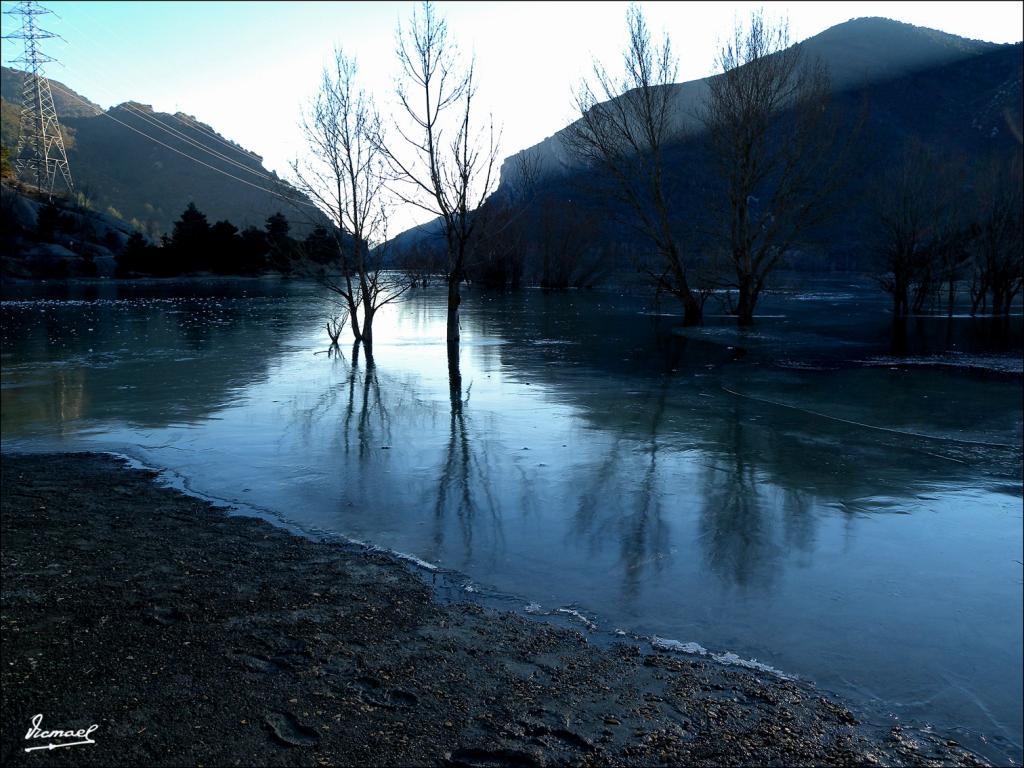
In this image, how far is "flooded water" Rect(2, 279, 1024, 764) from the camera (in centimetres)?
443

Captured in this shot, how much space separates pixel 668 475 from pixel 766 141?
23.2m

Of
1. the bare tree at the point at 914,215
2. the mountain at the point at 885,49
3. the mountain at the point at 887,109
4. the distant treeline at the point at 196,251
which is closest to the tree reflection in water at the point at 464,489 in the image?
the bare tree at the point at 914,215

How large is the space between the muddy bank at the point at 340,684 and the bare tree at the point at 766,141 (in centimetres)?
2543

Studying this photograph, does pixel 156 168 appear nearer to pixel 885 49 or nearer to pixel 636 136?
pixel 885 49

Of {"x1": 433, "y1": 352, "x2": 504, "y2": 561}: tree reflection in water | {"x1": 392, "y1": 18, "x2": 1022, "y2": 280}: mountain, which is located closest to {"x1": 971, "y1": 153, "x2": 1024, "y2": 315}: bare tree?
{"x1": 433, "y1": 352, "x2": 504, "y2": 561}: tree reflection in water

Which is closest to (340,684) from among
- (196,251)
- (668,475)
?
(668,475)

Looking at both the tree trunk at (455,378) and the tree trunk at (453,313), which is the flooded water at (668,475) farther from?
the tree trunk at (453,313)

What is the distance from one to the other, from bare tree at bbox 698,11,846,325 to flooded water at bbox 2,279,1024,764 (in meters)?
9.29

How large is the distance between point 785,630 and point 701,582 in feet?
2.58

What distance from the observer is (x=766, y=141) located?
91.2ft

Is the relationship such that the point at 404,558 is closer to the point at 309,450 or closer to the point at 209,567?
the point at 209,567

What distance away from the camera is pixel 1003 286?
109 ft

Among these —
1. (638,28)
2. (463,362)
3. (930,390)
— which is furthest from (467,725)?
(638,28)

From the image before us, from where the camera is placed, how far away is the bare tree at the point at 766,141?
26.8m
